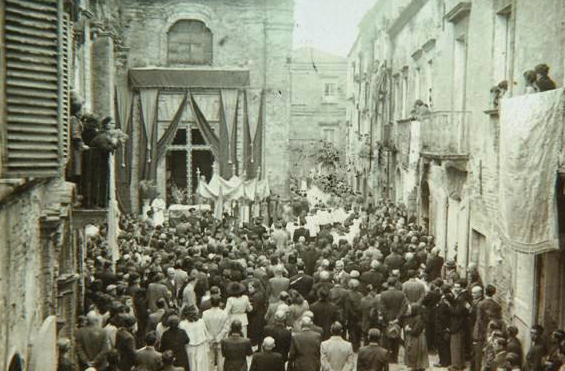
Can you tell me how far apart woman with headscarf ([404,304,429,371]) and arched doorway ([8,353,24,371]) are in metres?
5.97

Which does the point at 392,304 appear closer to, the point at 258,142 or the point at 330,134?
the point at 258,142

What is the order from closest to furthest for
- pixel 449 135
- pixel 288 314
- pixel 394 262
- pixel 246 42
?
1. pixel 288 314
2. pixel 394 262
3. pixel 449 135
4. pixel 246 42

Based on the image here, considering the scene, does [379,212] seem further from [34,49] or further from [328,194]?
[34,49]

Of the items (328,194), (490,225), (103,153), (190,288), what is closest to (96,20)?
(103,153)

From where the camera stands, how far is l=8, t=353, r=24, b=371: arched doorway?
323 inches

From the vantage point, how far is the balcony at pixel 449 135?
16484 mm

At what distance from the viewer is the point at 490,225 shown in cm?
1473

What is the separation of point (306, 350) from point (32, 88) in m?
5.03

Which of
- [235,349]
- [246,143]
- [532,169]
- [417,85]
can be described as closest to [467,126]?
[532,169]

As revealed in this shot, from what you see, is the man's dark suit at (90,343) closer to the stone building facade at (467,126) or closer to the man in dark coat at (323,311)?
the man in dark coat at (323,311)

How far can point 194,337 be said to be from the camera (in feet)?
34.6

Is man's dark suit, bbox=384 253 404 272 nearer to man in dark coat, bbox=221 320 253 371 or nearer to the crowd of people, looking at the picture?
the crowd of people

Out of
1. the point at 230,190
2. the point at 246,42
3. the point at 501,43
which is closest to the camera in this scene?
the point at 501,43

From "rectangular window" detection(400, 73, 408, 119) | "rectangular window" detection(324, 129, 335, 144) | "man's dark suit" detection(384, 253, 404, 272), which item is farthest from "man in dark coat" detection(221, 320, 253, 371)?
"rectangular window" detection(324, 129, 335, 144)
